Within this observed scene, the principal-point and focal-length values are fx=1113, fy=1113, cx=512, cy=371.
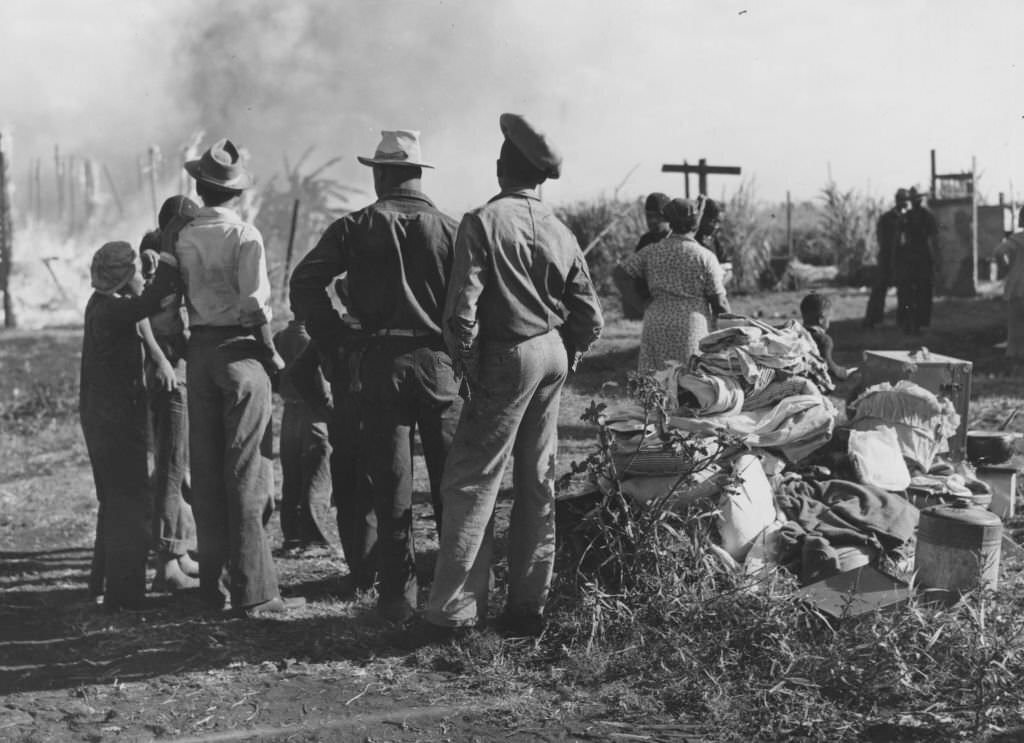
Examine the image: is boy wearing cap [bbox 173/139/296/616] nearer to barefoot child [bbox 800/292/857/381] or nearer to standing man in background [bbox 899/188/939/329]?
barefoot child [bbox 800/292/857/381]

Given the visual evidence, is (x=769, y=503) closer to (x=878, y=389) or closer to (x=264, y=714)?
(x=878, y=389)

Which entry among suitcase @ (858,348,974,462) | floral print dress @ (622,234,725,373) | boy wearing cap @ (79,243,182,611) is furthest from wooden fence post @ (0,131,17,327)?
suitcase @ (858,348,974,462)

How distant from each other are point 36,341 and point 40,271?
496cm

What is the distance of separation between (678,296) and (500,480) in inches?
105

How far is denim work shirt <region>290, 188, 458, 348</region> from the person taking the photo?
4973 mm

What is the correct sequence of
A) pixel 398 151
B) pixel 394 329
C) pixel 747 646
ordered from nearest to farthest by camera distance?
pixel 747 646
pixel 394 329
pixel 398 151

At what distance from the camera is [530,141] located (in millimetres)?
4648

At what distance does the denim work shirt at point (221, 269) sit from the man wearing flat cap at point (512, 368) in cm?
119

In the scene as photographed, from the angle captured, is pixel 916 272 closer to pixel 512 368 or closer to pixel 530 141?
pixel 530 141

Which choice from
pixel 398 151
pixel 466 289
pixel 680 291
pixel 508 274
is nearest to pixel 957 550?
pixel 508 274

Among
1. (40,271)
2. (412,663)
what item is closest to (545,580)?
(412,663)

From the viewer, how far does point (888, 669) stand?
416 cm

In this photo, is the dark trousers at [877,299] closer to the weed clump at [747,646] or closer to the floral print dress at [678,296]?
the floral print dress at [678,296]

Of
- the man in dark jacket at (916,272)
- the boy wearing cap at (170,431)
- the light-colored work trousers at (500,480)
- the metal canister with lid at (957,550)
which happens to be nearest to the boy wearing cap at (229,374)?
the boy wearing cap at (170,431)
